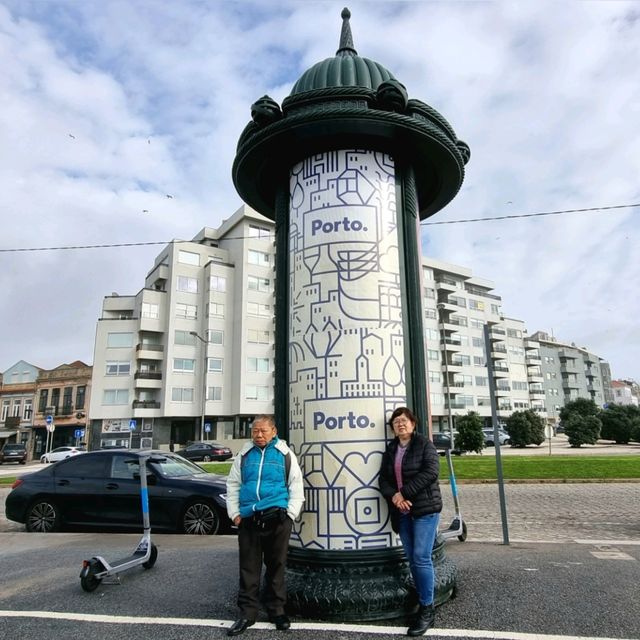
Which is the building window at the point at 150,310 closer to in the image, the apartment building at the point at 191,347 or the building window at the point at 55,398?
the apartment building at the point at 191,347

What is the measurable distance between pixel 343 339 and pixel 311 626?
238 centimetres

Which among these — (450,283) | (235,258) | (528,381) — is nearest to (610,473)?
(235,258)

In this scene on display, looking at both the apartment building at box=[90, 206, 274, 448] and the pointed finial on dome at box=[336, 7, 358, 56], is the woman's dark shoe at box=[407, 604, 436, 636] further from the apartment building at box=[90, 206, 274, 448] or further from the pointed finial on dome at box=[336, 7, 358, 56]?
the apartment building at box=[90, 206, 274, 448]

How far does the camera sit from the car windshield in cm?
954

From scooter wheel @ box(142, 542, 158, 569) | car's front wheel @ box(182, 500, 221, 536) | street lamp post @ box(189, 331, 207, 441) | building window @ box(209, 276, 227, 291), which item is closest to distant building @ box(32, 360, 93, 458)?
street lamp post @ box(189, 331, 207, 441)

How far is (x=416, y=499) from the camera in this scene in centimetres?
421

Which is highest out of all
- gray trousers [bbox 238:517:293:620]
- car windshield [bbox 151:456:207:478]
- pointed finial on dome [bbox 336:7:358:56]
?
pointed finial on dome [bbox 336:7:358:56]

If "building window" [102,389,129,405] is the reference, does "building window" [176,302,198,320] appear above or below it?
above

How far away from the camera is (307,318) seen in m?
5.29

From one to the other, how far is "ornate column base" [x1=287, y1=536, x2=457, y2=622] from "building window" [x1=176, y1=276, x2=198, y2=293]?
48.5 metres

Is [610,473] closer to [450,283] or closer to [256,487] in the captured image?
[256,487]

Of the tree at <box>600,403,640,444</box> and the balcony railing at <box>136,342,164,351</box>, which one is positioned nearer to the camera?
the tree at <box>600,403,640,444</box>

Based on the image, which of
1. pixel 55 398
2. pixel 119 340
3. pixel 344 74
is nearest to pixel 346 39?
pixel 344 74

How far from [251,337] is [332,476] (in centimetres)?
4703
